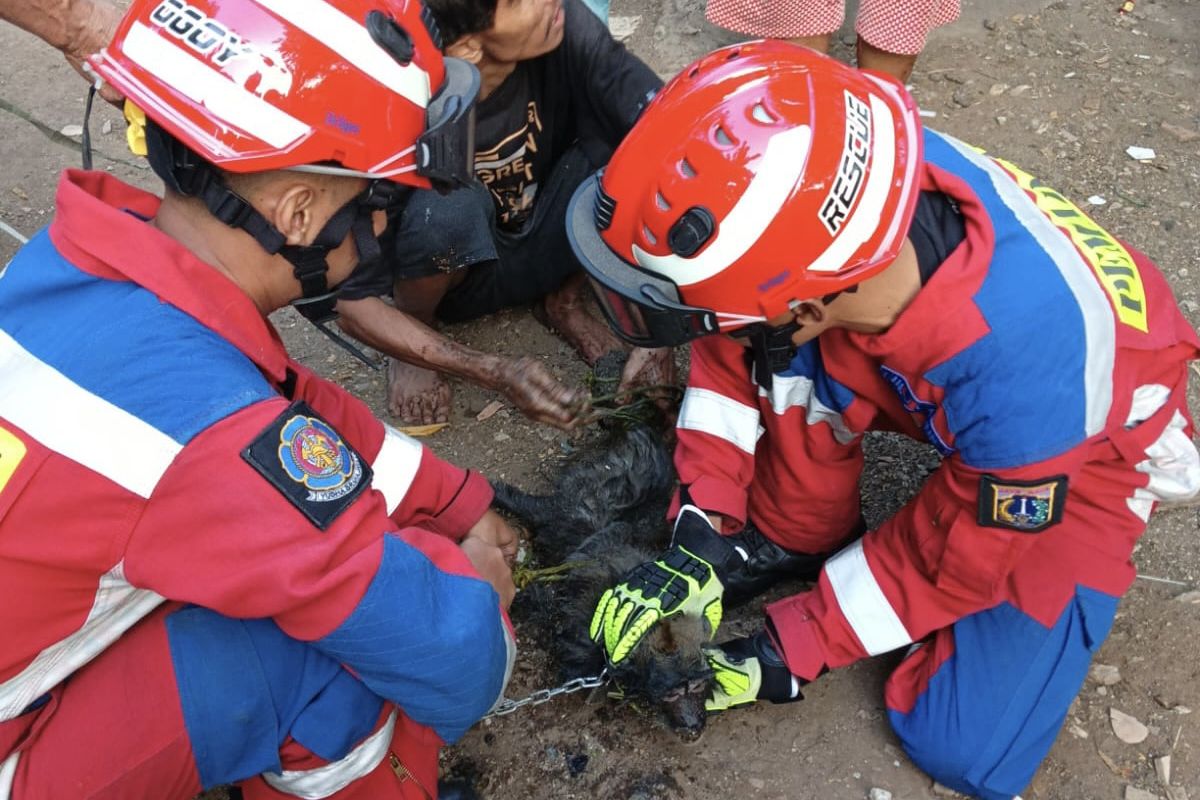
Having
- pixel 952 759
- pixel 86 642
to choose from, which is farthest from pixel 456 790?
pixel 952 759

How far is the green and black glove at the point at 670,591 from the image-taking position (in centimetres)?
266

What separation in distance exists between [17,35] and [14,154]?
133 cm

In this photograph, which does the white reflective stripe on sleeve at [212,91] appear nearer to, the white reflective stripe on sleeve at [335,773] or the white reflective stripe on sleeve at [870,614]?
the white reflective stripe on sleeve at [335,773]

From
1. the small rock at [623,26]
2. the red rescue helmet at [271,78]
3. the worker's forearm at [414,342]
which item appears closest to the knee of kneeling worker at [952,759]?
the worker's forearm at [414,342]

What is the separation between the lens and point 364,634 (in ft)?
6.38

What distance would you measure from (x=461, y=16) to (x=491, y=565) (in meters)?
1.59

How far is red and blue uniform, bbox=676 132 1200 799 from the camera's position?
2.32 m

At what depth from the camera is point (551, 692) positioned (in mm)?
2760

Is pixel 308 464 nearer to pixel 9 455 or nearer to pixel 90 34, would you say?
pixel 9 455

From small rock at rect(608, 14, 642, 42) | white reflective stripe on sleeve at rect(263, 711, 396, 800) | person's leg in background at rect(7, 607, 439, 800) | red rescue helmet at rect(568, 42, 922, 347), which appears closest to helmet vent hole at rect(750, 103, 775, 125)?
red rescue helmet at rect(568, 42, 922, 347)

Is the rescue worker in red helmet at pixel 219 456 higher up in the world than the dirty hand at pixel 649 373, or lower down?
higher up

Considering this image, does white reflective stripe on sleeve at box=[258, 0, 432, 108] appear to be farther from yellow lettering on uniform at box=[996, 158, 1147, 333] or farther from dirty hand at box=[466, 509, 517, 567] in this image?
yellow lettering on uniform at box=[996, 158, 1147, 333]

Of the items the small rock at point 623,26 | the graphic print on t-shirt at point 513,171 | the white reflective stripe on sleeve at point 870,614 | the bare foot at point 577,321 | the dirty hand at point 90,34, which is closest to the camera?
the white reflective stripe on sleeve at point 870,614

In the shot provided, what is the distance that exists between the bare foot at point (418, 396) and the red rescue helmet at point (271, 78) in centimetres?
178
